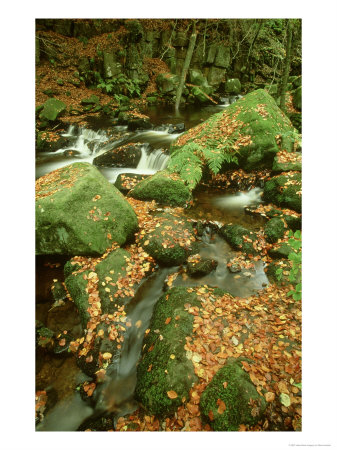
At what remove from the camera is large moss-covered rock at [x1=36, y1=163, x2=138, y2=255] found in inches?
159

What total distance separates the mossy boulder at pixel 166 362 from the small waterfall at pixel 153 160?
19.6ft

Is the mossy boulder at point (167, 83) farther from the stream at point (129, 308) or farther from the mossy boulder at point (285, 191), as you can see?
the mossy boulder at point (285, 191)

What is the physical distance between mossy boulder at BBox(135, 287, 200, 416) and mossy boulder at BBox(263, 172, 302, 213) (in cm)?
344

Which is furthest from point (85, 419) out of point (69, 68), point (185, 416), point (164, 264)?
point (69, 68)

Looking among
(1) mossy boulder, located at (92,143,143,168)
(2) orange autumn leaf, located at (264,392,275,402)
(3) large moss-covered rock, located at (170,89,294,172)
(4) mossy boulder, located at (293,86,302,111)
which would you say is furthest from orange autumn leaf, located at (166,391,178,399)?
(4) mossy boulder, located at (293,86,302,111)

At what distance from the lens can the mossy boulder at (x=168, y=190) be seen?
591cm

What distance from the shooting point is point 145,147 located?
9.27 meters

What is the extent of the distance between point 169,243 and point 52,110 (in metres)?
10.7

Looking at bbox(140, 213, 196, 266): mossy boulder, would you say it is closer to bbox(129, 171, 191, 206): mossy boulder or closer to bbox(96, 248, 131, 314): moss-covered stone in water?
bbox(96, 248, 131, 314): moss-covered stone in water

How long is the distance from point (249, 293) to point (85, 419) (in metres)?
2.81

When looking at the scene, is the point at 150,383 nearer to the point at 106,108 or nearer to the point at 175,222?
the point at 175,222

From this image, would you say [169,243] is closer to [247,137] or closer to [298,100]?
[247,137]

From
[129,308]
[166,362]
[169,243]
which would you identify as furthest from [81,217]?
[166,362]

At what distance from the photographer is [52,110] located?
37.6 feet
